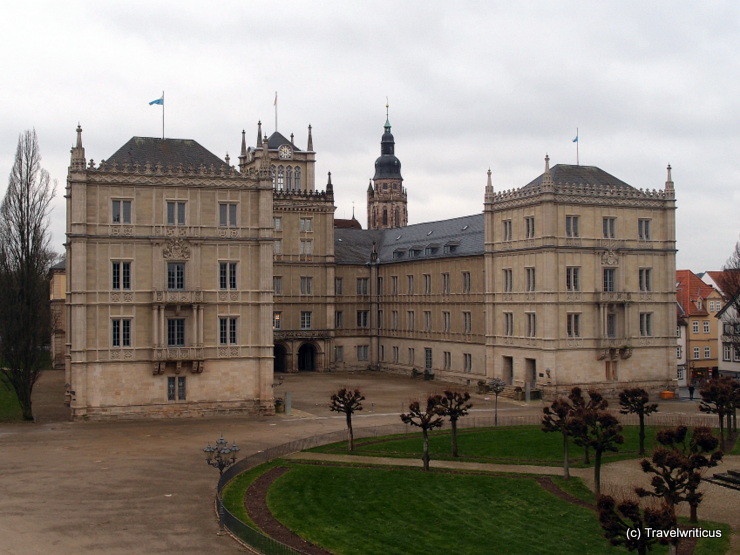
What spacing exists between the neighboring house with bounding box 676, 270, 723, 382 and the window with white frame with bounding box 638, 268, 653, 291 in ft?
53.4

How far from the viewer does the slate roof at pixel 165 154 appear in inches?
2404

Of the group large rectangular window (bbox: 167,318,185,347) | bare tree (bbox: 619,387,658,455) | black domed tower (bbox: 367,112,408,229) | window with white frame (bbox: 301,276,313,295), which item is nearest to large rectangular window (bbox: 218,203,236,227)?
large rectangular window (bbox: 167,318,185,347)

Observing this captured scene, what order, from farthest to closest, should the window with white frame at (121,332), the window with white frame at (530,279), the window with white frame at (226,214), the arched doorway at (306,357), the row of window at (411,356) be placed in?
the arched doorway at (306,357), the row of window at (411,356), the window with white frame at (530,279), the window with white frame at (226,214), the window with white frame at (121,332)

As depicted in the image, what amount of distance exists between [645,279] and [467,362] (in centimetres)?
1840

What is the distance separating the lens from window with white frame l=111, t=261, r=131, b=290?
58.5 meters

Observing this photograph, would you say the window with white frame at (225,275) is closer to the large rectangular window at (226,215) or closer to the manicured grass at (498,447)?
the large rectangular window at (226,215)

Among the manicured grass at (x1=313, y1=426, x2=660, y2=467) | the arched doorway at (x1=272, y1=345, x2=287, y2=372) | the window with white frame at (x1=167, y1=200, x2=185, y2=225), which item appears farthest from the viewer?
the arched doorway at (x1=272, y1=345, x2=287, y2=372)

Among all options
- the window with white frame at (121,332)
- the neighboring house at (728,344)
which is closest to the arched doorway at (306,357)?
the window with white frame at (121,332)

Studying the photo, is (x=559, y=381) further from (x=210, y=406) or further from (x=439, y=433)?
(x=210, y=406)

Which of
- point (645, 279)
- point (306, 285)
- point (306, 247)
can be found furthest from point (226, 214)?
point (306, 285)

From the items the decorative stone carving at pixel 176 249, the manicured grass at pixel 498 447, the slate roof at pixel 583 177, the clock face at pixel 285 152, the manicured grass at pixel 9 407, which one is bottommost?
the manicured grass at pixel 498 447

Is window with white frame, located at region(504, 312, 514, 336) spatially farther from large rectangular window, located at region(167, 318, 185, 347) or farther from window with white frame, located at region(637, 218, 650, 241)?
large rectangular window, located at region(167, 318, 185, 347)

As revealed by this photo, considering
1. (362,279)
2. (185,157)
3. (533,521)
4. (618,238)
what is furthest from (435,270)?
(533,521)

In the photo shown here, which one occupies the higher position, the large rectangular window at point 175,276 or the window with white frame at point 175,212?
the window with white frame at point 175,212
